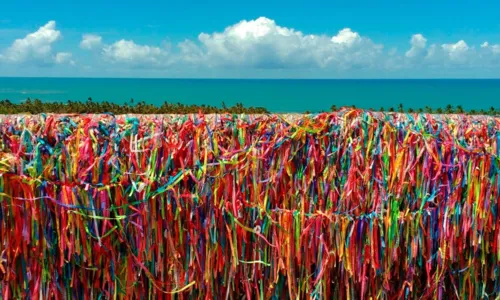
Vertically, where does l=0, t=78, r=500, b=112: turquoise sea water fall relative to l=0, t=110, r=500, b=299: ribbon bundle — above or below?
below

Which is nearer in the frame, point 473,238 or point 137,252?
point 137,252

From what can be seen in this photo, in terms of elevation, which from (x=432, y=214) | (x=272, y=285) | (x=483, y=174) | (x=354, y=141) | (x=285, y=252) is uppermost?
(x=354, y=141)

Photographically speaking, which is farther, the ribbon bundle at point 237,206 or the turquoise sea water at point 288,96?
the turquoise sea water at point 288,96

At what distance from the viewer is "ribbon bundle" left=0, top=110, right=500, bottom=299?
1.90 metres

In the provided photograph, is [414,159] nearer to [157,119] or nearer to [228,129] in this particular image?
[228,129]

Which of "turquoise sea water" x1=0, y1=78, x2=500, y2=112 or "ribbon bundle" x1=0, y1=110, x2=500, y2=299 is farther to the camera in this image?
"turquoise sea water" x1=0, y1=78, x2=500, y2=112

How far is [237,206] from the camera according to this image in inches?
76.1

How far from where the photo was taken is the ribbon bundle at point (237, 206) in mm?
1900

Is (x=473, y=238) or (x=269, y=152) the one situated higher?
(x=269, y=152)

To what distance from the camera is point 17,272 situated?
199cm

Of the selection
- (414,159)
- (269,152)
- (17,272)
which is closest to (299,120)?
(269,152)

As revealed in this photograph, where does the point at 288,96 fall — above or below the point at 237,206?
below

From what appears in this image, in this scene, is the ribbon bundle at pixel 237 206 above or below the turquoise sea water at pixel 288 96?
above

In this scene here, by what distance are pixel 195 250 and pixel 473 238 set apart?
48.7 inches
